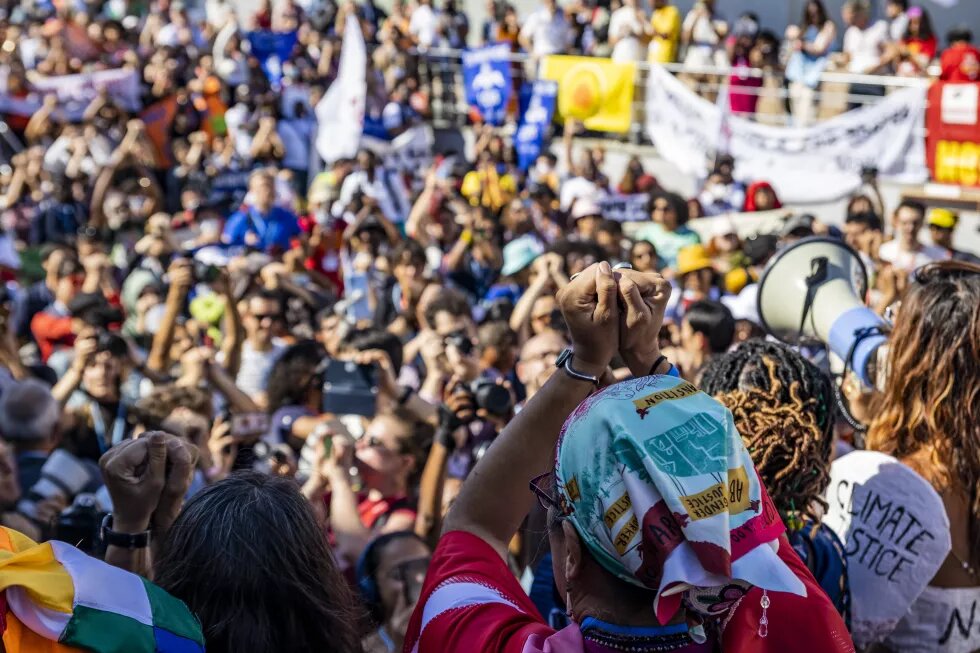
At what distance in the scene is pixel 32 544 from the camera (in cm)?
169

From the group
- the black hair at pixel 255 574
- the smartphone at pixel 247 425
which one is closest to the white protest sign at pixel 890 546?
the black hair at pixel 255 574

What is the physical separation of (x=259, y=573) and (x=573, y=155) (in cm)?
1204

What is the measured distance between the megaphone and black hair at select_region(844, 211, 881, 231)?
4827 mm

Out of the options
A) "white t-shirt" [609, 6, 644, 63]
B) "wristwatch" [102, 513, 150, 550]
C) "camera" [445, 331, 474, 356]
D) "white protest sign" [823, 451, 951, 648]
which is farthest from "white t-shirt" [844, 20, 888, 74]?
"wristwatch" [102, 513, 150, 550]

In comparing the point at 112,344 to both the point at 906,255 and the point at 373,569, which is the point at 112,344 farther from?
the point at 906,255

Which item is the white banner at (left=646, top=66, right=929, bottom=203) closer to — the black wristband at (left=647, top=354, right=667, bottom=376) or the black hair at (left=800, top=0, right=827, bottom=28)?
the black hair at (left=800, top=0, right=827, bottom=28)

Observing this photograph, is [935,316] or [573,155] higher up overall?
[935,316]

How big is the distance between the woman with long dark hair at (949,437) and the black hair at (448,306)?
3.79 metres

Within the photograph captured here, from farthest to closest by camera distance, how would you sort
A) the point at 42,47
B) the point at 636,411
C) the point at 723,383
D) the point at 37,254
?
the point at 42,47 → the point at 37,254 → the point at 723,383 → the point at 636,411

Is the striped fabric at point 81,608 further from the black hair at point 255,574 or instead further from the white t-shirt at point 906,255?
the white t-shirt at point 906,255

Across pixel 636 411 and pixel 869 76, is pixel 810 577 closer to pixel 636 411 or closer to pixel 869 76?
pixel 636 411

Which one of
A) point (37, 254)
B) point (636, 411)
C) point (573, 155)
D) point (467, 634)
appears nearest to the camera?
point (636, 411)

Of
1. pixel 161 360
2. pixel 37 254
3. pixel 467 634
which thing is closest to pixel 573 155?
pixel 37 254

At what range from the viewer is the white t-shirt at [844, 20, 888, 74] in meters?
12.8
